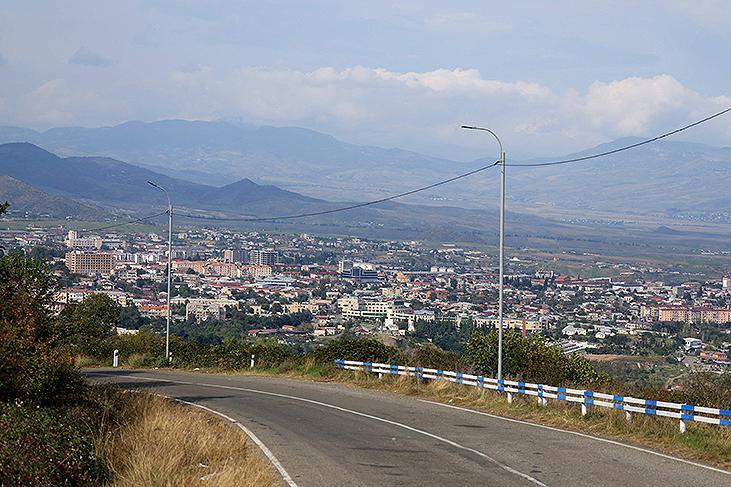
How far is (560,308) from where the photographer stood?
288 ft

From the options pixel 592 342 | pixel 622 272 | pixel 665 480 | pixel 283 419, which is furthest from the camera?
pixel 622 272

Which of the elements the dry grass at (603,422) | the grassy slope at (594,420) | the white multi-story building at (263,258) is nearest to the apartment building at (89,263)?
the white multi-story building at (263,258)

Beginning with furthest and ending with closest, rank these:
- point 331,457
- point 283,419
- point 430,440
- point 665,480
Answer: point 283,419 < point 430,440 < point 331,457 < point 665,480

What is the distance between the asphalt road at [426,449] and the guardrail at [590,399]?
1.38 metres

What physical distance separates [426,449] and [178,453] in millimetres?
4189

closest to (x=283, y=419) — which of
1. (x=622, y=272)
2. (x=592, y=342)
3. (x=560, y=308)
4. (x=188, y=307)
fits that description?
(x=592, y=342)

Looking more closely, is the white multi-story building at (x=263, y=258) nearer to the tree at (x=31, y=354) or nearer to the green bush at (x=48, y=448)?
the tree at (x=31, y=354)

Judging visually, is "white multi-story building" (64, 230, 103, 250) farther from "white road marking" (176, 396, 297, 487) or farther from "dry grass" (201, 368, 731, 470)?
"white road marking" (176, 396, 297, 487)

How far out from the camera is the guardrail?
1725cm

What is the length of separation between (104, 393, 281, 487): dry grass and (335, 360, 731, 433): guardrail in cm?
701

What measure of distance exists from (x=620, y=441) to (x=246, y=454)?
21.5 ft

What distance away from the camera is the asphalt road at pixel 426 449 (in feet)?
44.2

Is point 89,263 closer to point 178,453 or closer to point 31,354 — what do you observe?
point 31,354

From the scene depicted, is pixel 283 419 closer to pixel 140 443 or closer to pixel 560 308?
pixel 140 443
